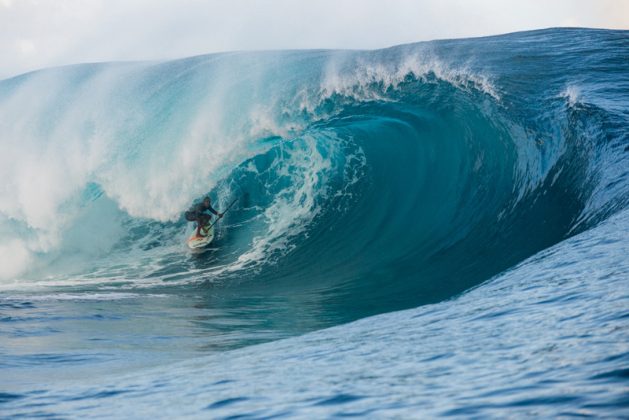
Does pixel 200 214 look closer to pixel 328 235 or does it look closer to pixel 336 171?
pixel 328 235

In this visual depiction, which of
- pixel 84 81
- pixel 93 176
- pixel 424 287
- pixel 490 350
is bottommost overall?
pixel 424 287

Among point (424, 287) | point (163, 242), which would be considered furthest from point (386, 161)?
point (424, 287)

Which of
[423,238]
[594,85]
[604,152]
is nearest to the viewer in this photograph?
[604,152]

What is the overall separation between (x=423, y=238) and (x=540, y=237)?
8.15ft

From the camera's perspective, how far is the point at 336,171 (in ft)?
47.6

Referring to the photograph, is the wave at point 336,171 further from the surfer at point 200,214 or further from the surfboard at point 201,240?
the surfer at point 200,214

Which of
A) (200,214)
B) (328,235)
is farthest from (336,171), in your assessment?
(200,214)

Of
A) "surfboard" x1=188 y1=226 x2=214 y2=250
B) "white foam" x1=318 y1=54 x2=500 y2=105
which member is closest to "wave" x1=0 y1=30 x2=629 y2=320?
"white foam" x1=318 y1=54 x2=500 y2=105

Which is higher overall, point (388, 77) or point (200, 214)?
point (388, 77)

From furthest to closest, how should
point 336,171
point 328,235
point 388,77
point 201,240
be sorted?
point 388,77
point 336,171
point 201,240
point 328,235

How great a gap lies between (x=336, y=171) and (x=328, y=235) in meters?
2.10

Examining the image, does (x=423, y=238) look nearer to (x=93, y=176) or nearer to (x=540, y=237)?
(x=540, y=237)

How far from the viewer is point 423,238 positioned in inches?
448

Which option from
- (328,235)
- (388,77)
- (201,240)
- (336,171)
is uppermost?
(388,77)
